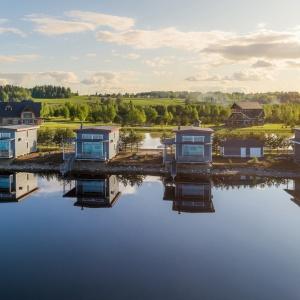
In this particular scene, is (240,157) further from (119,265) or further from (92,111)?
(92,111)

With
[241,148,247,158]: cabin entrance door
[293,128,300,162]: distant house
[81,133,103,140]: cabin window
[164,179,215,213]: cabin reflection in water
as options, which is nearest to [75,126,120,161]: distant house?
[81,133,103,140]: cabin window

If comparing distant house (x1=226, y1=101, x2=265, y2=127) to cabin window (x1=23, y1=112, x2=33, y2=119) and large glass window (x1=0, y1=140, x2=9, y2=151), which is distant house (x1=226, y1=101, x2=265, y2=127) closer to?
cabin window (x1=23, y1=112, x2=33, y2=119)

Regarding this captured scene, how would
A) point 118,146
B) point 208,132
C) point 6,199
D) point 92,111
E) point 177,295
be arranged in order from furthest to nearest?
point 92,111, point 118,146, point 208,132, point 6,199, point 177,295

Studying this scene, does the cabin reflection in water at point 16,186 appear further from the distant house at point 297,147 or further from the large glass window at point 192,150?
the distant house at point 297,147

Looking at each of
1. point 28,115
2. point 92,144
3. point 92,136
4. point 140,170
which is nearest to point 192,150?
point 140,170

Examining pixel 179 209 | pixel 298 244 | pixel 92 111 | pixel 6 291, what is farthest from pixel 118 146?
pixel 92 111
